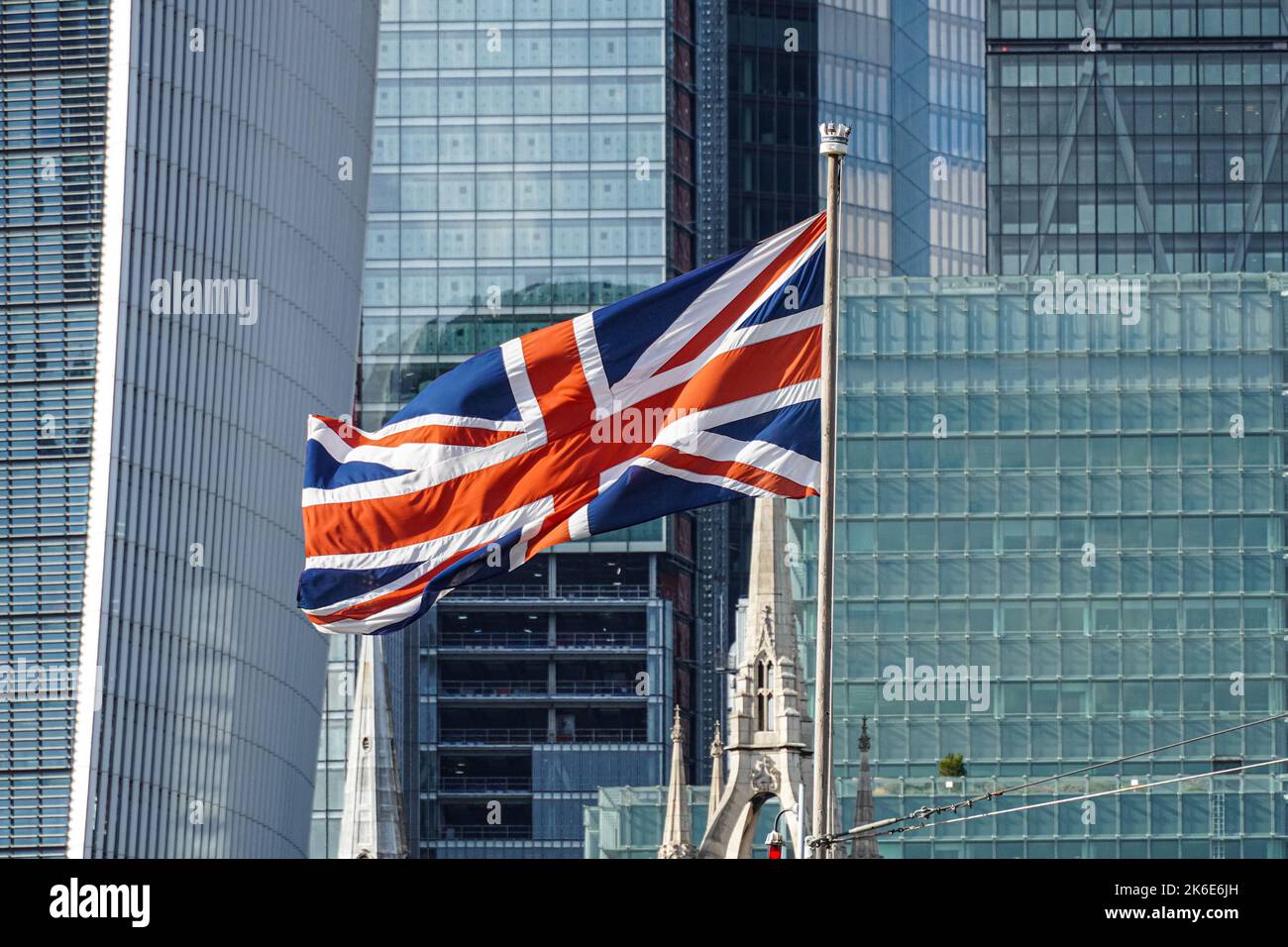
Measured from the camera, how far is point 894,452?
474 ft

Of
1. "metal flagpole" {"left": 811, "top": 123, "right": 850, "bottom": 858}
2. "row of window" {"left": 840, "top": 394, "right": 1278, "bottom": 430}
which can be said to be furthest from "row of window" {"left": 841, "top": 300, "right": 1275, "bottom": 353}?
"metal flagpole" {"left": 811, "top": 123, "right": 850, "bottom": 858}

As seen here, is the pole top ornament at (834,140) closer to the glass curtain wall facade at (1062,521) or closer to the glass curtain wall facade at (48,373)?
Result: the glass curtain wall facade at (1062,521)

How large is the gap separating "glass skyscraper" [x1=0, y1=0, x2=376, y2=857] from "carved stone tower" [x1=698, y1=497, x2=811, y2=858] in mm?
54111

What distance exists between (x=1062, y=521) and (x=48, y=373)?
4763 cm

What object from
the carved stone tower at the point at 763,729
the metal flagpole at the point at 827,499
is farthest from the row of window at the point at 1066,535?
the metal flagpole at the point at 827,499

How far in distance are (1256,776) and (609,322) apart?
105 m

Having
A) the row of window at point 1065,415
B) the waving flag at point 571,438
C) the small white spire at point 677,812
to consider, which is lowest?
the small white spire at point 677,812

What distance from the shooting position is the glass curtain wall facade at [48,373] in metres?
140

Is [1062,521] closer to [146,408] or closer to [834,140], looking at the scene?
[146,408]

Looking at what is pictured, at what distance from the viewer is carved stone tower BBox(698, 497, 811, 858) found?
295 ft

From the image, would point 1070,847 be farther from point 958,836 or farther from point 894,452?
point 894,452

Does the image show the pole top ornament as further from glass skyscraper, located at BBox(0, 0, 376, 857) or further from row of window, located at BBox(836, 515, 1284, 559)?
row of window, located at BBox(836, 515, 1284, 559)

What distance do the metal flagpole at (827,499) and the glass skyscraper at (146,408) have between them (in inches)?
4259
